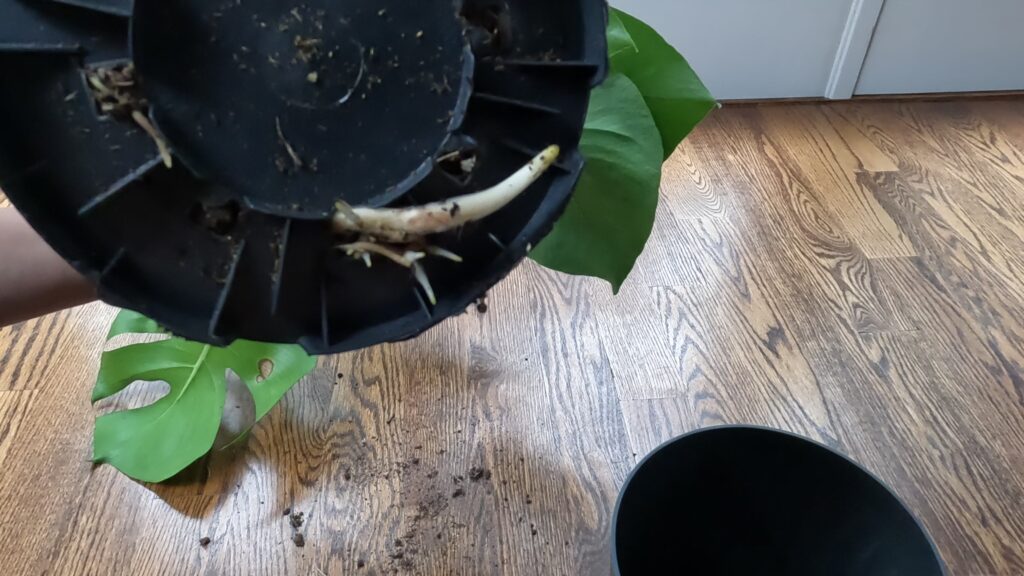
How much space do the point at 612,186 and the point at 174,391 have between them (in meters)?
0.41

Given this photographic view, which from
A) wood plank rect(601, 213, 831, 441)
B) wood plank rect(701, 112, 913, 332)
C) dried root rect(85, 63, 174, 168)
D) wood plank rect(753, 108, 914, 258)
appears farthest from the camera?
wood plank rect(753, 108, 914, 258)

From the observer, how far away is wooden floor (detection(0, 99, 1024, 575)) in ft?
1.87

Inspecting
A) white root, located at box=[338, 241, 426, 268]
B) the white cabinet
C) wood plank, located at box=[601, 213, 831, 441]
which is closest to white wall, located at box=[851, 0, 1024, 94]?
the white cabinet

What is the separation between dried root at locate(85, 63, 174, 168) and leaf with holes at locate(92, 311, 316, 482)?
337 mm

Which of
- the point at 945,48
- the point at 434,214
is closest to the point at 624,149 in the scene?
the point at 434,214

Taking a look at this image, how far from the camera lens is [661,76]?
1.41 ft

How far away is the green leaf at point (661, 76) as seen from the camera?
43cm

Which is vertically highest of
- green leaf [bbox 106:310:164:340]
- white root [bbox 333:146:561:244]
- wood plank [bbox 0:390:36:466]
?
white root [bbox 333:146:561:244]

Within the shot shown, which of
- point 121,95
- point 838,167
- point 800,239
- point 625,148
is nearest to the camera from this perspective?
point 121,95

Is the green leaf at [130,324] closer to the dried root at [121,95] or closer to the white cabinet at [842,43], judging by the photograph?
the dried root at [121,95]

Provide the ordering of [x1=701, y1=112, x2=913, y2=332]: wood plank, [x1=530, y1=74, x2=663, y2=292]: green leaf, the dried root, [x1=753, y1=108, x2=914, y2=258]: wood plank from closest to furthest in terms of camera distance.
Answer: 1. the dried root
2. [x1=530, y1=74, x2=663, y2=292]: green leaf
3. [x1=701, y1=112, x2=913, y2=332]: wood plank
4. [x1=753, y1=108, x2=914, y2=258]: wood plank

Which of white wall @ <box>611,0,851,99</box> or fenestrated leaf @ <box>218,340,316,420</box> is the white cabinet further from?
fenestrated leaf @ <box>218,340,316,420</box>

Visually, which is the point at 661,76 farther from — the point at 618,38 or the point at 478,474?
the point at 478,474

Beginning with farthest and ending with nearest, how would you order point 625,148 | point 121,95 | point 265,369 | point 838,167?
point 838,167 < point 265,369 < point 625,148 < point 121,95
